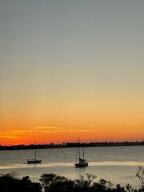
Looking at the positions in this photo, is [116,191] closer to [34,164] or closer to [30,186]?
[30,186]

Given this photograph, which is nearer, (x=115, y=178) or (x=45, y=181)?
(x=45, y=181)

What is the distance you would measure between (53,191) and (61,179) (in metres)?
6.56

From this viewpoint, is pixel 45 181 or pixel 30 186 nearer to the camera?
pixel 30 186

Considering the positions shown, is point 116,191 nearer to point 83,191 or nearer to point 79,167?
point 83,191

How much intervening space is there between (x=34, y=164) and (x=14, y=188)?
123205 mm

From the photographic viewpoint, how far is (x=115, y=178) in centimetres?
11038

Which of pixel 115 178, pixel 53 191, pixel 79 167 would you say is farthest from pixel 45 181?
pixel 79 167

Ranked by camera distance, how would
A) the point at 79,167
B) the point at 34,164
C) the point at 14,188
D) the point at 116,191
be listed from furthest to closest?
the point at 34,164
the point at 79,167
the point at 116,191
the point at 14,188

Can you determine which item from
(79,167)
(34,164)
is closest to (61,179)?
(79,167)

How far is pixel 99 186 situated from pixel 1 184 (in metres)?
9.99

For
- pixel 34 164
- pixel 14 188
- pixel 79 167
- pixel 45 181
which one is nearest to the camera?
pixel 14 188

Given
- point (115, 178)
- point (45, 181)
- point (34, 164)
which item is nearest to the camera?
point (45, 181)

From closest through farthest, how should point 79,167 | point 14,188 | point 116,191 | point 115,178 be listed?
point 14,188 → point 116,191 → point 115,178 → point 79,167

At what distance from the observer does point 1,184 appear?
161 ft
